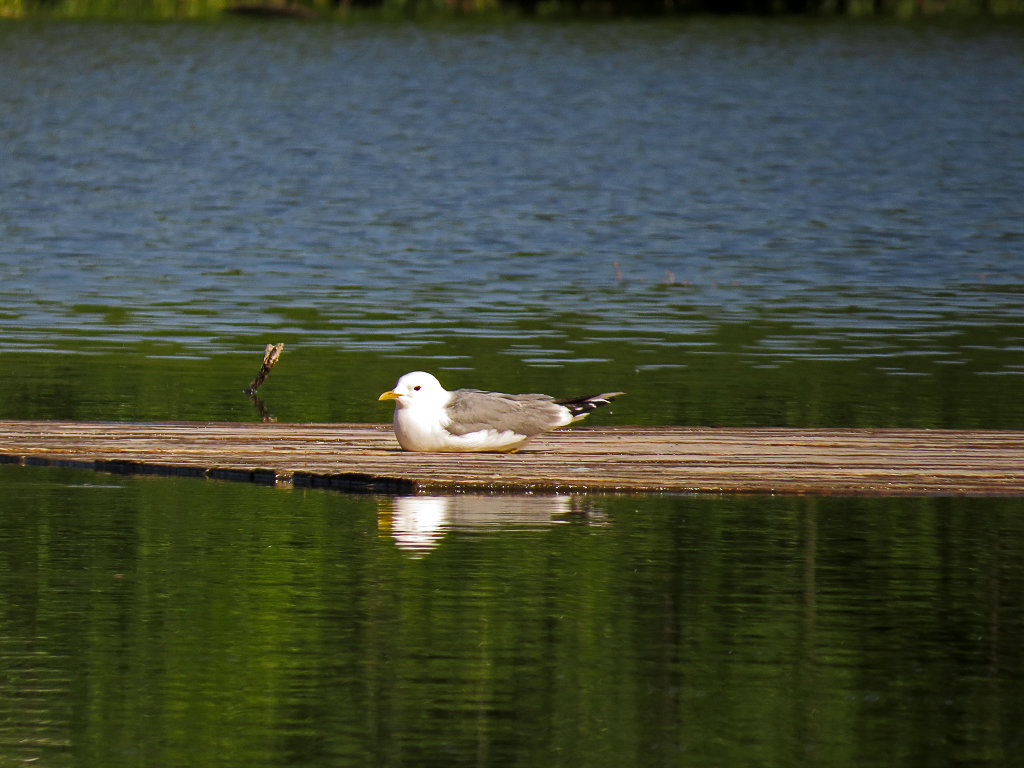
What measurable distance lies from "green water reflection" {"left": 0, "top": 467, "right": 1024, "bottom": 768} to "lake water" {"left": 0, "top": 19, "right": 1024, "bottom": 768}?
0.09ft

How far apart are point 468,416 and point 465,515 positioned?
1586 mm

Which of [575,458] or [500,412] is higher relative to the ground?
[500,412]

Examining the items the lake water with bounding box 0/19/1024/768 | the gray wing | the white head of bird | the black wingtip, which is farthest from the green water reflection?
the black wingtip

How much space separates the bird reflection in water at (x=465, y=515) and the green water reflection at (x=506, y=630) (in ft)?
0.10

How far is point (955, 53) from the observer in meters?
66.6

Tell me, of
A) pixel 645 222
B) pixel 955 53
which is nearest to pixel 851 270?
pixel 645 222

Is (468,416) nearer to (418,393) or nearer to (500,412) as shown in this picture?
(500,412)

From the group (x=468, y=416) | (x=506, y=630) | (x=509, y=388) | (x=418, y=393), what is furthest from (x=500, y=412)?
(x=509, y=388)

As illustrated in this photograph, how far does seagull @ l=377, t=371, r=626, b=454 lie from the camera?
13.8 meters

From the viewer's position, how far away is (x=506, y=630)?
9695 millimetres

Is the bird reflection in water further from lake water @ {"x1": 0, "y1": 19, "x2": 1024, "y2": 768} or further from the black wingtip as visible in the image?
the black wingtip

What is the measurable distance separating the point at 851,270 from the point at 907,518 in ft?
60.0

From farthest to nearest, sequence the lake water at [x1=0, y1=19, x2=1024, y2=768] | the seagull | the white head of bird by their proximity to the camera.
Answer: the seagull → the white head of bird → the lake water at [x1=0, y1=19, x2=1024, y2=768]

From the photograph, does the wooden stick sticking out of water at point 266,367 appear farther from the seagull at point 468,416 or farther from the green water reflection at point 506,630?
the green water reflection at point 506,630
